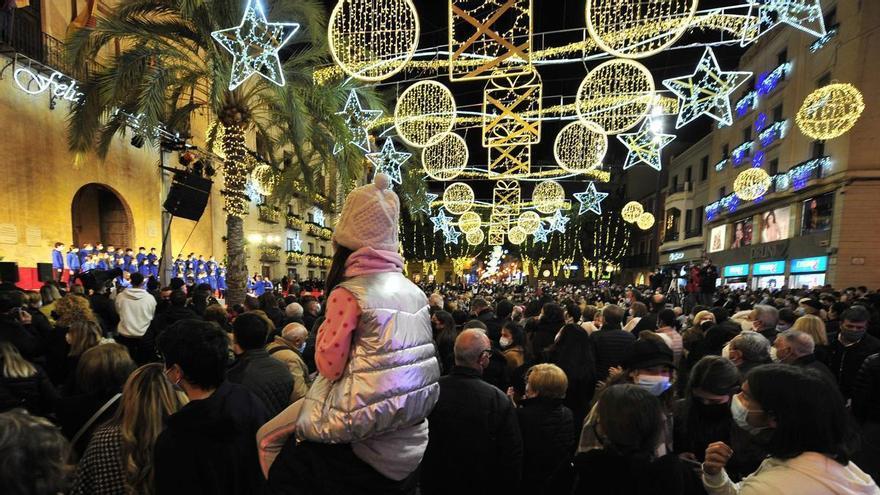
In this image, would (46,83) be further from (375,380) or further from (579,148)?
(375,380)

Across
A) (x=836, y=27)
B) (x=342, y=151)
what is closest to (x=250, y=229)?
(x=342, y=151)

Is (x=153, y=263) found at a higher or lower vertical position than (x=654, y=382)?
lower

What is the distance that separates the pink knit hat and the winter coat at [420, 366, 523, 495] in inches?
49.8

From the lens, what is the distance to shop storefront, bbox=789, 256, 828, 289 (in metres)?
18.0

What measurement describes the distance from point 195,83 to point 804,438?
12.0 metres

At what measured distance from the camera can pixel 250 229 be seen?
82.1ft

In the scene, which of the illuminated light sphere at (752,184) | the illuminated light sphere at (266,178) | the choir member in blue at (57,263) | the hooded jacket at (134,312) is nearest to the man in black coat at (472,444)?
the hooded jacket at (134,312)

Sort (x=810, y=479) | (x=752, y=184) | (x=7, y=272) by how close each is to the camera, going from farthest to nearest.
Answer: (x=752, y=184) < (x=7, y=272) < (x=810, y=479)

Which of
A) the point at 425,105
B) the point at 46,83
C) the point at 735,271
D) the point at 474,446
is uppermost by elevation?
the point at 46,83

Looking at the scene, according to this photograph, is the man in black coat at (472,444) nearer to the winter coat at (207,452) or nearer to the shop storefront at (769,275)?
the winter coat at (207,452)

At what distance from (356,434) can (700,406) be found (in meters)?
2.17

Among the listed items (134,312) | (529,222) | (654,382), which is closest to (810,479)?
(654,382)

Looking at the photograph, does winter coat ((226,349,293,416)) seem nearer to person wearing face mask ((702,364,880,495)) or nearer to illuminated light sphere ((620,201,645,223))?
person wearing face mask ((702,364,880,495))

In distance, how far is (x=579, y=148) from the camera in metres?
11.4
